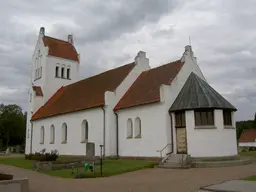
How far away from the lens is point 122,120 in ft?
94.2

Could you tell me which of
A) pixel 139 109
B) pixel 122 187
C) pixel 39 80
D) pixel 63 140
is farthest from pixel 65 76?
pixel 122 187

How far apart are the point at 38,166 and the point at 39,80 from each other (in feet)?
83.8

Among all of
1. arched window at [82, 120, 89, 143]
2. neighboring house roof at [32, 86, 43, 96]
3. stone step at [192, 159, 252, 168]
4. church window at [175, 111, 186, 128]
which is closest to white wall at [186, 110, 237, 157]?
church window at [175, 111, 186, 128]

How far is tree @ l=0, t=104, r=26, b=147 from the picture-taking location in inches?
3068

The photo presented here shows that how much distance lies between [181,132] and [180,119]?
1.09m

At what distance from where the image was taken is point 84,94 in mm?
35250

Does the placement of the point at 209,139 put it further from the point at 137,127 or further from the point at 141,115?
the point at 137,127

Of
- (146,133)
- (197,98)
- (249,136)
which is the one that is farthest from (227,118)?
(249,136)

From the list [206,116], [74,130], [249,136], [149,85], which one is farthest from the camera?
[249,136]

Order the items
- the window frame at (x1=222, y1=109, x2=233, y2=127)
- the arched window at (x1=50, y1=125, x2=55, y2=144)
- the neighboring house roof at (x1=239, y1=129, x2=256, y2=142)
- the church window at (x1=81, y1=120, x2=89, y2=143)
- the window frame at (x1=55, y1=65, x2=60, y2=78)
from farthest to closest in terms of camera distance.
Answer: the neighboring house roof at (x1=239, y1=129, x2=256, y2=142), the window frame at (x1=55, y1=65, x2=60, y2=78), the arched window at (x1=50, y1=125, x2=55, y2=144), the church window at (x1=81, y1=120, x2=89, y2=143), the window frame at (x1=222, y1=109, x2=233, y2=127)

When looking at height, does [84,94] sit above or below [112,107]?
above

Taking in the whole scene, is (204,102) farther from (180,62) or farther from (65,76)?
(65,76)

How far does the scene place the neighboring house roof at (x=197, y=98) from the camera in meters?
23.5

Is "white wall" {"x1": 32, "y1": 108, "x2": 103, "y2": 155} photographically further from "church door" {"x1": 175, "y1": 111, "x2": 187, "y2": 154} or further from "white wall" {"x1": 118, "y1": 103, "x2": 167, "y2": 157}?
"church door" {"x1": 175, "y1": 111, "x2": 187, "y2": 154}
